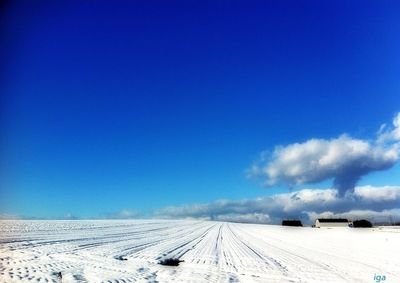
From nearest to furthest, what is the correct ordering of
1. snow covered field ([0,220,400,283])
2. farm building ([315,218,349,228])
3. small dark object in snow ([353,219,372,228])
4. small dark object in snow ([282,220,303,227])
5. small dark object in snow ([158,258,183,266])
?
snow covered field ([0,220,400,283])
small dark object in snow ([158,258,183,266])
small dark object in snow ([353,219,372,228])
small dark object in snow ([282,220,303,227])
farm building ([315,218,349,228])

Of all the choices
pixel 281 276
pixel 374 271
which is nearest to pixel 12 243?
pixel 281 276

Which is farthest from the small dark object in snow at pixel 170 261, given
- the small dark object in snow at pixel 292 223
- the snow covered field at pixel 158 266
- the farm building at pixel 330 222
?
the farm building at pixel 330 222

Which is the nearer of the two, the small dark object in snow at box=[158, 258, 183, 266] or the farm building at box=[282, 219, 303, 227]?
the small dark object in snow at box=[158, 258, 183, 266]

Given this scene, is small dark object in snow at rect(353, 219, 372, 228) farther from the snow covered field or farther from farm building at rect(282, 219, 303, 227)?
the snow covered field

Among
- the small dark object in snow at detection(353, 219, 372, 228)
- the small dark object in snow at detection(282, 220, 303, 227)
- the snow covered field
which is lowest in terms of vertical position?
the snow covered field

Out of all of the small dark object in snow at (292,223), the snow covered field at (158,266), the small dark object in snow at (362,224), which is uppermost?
the small dark object in snow at (292,223)

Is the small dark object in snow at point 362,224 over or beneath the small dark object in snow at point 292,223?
beneath

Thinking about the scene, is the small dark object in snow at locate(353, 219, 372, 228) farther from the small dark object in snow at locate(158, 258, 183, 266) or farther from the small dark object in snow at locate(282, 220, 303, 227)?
the small dark object in snow at locate(158, 258, 183, 266)

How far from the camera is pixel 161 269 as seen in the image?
15.0 metres

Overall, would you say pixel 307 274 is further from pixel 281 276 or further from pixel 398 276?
pixel 398 276

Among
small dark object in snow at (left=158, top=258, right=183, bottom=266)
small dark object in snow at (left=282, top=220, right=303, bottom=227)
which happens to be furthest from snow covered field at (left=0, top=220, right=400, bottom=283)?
small dark object in snow at (left=282, top=220, right=303, bottom=227)

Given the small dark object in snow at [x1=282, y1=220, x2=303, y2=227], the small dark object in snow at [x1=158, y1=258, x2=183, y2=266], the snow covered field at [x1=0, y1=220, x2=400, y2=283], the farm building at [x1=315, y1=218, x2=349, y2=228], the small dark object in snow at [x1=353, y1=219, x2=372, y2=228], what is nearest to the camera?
the snow covered field at [x1=0, y1=220, x2=400, y2=283]

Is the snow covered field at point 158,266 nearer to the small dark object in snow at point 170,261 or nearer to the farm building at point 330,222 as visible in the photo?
the small dark object in snow at point 170,261

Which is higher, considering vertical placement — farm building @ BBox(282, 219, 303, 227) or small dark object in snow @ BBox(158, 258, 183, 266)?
farm building @ BBox(282, 219, 303, 227)
